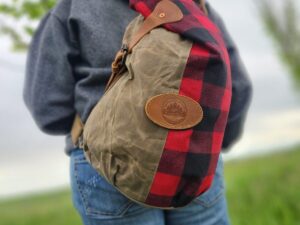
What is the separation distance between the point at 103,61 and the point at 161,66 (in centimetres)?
31

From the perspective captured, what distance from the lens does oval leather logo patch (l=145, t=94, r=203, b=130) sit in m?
1.32

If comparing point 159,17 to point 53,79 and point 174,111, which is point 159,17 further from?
point 53,79

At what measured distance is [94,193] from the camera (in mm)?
1527

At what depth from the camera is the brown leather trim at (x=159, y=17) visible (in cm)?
142

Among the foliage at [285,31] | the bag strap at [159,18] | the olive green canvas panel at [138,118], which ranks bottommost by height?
the foliage at [285,31]

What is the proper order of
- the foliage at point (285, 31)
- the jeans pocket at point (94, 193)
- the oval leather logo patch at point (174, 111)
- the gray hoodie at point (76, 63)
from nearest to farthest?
the oval leather logo patch at point (174, 111) → the jeans pocket at point (94, 193) → the gray hoodie at point (76, 63) → the foliage at point (285, 31)

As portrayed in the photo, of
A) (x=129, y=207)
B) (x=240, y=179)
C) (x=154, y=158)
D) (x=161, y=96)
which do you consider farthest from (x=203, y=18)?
(x=240, y=179)

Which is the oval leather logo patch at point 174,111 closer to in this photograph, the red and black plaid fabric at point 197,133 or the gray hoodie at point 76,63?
the red and black plaid fabric at point 197,133

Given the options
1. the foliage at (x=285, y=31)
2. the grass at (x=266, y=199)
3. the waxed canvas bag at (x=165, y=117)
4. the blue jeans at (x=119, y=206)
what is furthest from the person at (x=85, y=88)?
the foliage at (x=285, y=31)

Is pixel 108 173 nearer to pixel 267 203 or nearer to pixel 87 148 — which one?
pixel 87 148

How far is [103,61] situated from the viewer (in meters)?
1.58

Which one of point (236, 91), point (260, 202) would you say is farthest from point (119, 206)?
point (260, 202)

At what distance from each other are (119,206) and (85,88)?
396 mm

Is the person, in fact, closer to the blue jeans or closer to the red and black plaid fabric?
the blue jeans
